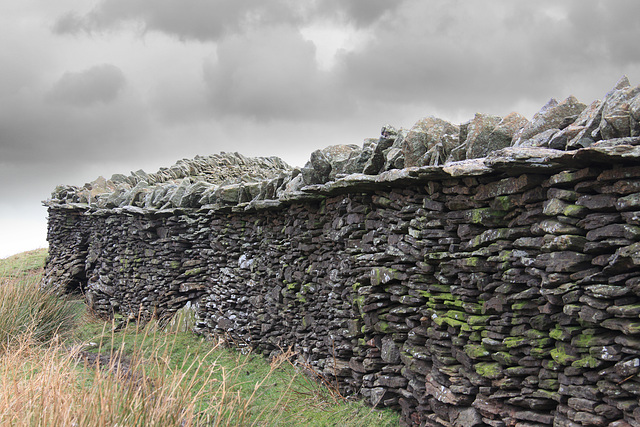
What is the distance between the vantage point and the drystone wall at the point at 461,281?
3711 millimetres

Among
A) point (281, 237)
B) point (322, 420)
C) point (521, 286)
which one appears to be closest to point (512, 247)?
point (521, 286)

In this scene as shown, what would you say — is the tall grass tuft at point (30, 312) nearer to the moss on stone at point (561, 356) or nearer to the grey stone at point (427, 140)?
the grey stone at point (427, 140)

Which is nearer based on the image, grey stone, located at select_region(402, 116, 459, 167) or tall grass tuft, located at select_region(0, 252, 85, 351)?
grey stone, located at select_region(402, 116, 459, 167)

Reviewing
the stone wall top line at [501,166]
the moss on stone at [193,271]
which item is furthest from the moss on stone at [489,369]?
the moss on stone at [193,271]

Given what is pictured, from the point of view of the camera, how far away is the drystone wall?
3.71m

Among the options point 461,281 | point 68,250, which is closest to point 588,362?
point 461,281

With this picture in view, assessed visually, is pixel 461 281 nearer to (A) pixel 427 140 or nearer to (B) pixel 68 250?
(A) pixel 427 140

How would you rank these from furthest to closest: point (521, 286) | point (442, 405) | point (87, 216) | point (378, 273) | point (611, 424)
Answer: point (87, 216) → point (378, 273) → point (442, 405) → point (521, 286) → point (611, 424)

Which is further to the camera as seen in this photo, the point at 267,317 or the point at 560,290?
the point at 267,317

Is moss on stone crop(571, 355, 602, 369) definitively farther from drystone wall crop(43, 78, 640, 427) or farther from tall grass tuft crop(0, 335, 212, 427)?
tall grass tuft crop(0, 335, 212, 427)

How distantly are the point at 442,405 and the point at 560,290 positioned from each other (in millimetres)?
1844

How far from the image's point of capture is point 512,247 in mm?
4395

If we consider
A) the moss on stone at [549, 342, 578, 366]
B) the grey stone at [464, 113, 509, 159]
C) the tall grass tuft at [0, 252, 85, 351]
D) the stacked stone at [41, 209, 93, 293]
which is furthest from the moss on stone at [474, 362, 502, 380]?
the stacked stone at [41, 209, 93, 293]

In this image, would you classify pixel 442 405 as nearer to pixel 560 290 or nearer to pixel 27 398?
pixel 560 290
